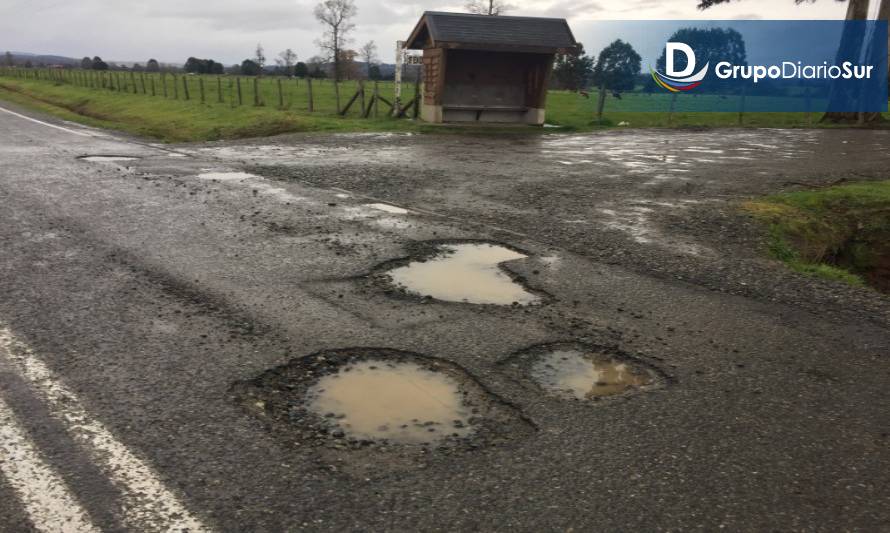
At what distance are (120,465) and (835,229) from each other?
856 centimetres

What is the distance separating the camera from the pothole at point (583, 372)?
3.64 meters

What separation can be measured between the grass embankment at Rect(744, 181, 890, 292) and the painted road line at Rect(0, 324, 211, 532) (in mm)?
6283

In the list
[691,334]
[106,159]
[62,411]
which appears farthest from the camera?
[106,159]

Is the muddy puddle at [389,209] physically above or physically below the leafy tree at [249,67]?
below

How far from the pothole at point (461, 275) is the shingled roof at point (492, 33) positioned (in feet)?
50.8

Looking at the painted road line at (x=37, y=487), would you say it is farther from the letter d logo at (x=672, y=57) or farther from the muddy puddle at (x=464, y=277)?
the letter d logo at (x=672, y=57)

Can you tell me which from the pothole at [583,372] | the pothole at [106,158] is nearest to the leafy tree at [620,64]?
the pothole at [106,158]

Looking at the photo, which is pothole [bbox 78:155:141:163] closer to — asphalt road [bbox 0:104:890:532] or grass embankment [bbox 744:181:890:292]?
asphalt road [bbox 0:104:890:532]

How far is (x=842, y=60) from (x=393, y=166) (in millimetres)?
23087

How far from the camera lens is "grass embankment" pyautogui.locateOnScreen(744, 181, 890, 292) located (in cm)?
753

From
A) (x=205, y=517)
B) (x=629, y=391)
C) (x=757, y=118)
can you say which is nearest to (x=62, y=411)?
(x=205, y=517)

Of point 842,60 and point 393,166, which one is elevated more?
point 842,60

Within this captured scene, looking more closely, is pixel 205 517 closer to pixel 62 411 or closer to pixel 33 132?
pixel 62 411

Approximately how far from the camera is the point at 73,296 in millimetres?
4715
